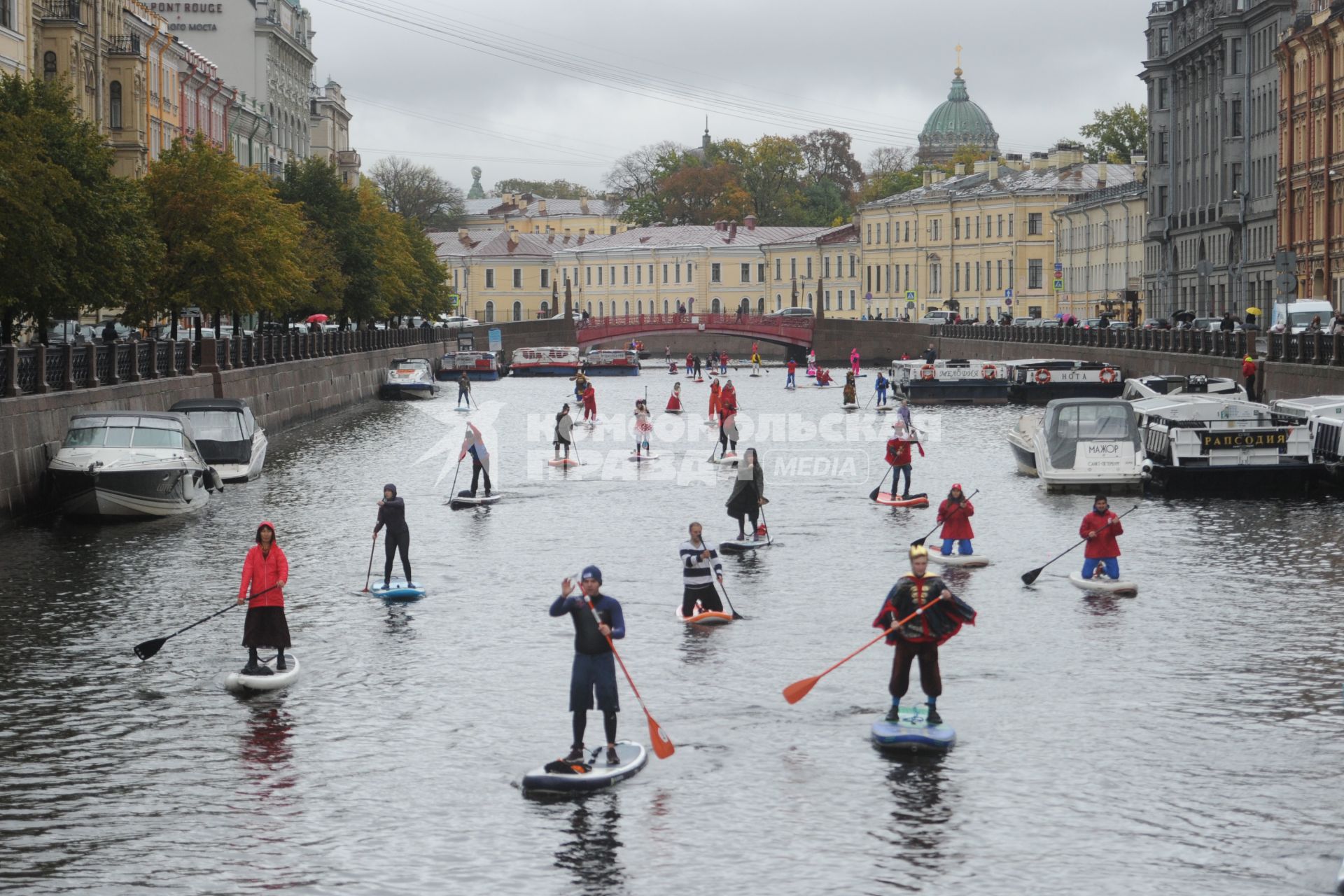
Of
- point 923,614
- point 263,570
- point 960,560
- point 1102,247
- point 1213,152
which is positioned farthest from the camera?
point 1102,247

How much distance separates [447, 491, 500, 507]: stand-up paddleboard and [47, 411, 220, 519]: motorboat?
206 inches

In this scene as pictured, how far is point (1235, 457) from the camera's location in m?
43.5

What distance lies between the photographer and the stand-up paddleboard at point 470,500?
4325 centimetres

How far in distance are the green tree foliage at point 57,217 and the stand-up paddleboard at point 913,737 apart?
26.4 meters

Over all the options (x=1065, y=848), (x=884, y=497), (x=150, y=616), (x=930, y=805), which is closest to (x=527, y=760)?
(x=930, y=805)

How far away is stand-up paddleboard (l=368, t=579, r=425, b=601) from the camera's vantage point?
96.6 feet

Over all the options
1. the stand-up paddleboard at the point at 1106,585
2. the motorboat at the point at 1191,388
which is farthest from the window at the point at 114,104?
the stand-up paddleboard at the point at 1106,585

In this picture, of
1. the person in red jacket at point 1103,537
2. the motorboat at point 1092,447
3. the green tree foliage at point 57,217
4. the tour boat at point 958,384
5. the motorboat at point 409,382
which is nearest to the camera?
the person in red jacket at point 1103,537

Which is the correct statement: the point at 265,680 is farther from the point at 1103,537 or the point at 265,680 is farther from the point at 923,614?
the point at 1103,537

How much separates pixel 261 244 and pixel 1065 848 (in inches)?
2008

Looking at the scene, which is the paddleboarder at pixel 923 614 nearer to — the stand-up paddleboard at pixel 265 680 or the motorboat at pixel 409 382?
the stand-up paddleboard at pixel 265 680

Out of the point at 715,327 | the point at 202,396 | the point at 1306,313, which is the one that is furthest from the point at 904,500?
the point at 715,327

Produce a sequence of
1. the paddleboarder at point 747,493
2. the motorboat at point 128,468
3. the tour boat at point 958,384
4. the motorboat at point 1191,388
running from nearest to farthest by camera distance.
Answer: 1. the paddleboarder at point 747,493
2. the motorboat at point 128,468
3. the motorboat at point 1191,388
4. the tour boat at point 958,384

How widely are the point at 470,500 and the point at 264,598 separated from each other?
21085mm
